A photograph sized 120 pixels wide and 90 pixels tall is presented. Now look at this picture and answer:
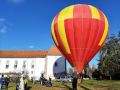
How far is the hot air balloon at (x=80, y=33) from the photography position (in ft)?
116

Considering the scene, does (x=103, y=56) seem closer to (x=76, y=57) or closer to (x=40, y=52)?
(x=40, y=52)

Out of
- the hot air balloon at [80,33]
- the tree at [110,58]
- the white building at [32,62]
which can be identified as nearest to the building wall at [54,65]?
the white building at [32,62]

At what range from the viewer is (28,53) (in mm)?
98750

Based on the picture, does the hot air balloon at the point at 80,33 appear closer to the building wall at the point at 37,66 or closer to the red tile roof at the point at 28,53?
the building wall at the point at 37,66

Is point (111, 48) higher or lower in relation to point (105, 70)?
higher

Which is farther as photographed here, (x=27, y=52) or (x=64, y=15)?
(x=27, y=52)

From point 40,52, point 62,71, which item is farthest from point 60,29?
point 40,52

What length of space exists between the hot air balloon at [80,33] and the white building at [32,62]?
174ft

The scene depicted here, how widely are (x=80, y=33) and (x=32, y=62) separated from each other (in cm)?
6089

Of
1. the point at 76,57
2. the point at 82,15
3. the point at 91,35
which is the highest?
the point at 82,15

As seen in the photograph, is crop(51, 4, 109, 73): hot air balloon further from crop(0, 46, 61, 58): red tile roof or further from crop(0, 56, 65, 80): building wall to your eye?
crop(0, 46, 61, 58): red tile roof

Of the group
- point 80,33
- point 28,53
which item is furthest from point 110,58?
point 80,33

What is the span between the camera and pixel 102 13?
1561 inches

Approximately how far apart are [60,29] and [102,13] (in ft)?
22.9
